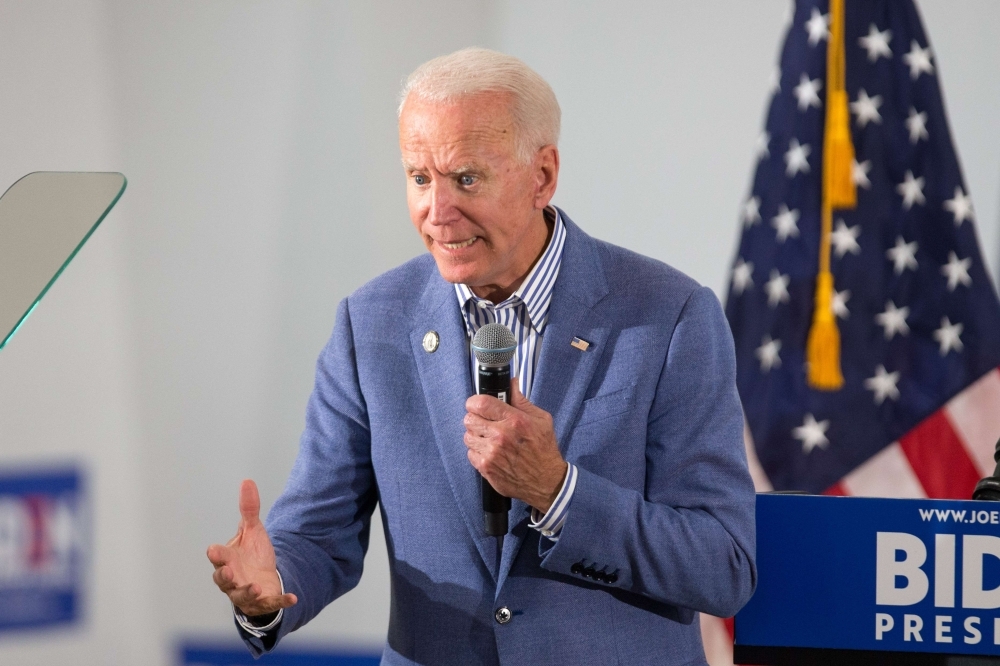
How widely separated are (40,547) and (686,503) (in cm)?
234

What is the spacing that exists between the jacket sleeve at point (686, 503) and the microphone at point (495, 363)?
10 centimetres

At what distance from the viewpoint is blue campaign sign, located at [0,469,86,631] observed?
3086 millimetres

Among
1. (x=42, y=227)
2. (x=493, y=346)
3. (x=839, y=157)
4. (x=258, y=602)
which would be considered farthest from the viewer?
(x=839, y=157)

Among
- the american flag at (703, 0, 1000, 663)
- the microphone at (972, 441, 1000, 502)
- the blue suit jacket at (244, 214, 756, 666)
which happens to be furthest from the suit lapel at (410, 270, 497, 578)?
the american flag at (703, 0, 1000, 663)

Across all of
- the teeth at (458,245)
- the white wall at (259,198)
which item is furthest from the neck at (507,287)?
the white wall at (259,198)

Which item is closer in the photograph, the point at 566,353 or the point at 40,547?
the point at 566,353

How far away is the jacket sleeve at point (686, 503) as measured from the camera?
58.3 inches

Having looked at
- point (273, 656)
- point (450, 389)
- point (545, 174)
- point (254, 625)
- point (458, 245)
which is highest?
point (545, 174)

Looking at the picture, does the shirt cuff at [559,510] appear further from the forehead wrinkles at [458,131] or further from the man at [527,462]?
the forehead wrinkles at [458,131]

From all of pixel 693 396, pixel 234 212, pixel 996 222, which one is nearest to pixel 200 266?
pixel 234 212

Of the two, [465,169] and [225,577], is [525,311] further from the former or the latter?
[225,577]

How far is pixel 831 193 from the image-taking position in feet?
10.1

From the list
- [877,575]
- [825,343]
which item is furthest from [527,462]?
[825,343]

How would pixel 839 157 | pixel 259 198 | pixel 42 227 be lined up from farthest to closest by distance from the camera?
1. pixel 259 198
2. pixel 839 157
3. pixel 42 227
